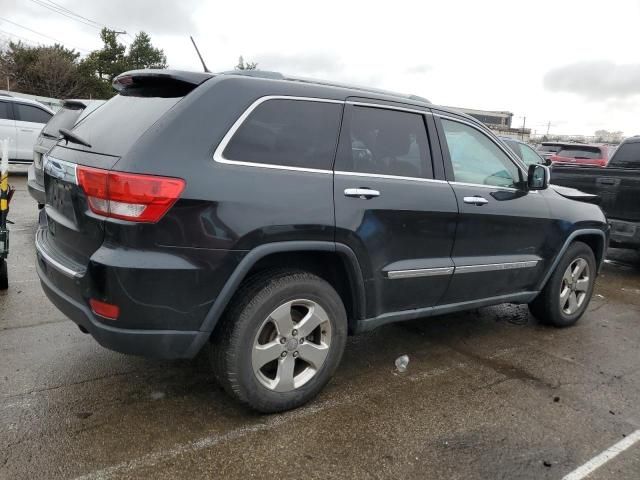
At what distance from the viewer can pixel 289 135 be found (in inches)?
120

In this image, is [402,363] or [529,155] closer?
[402,363]

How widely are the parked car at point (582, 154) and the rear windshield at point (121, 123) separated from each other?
1411 cm

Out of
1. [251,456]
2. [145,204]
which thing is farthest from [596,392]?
[145,204]

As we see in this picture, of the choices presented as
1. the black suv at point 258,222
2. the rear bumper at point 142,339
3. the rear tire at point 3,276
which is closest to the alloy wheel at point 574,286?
the black suv at point 258,222

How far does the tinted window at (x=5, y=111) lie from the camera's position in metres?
11.9

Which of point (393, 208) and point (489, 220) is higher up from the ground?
point (393, 208)

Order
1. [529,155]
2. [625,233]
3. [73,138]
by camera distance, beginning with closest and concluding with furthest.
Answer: [73,138] < [625,233] < [529,155]

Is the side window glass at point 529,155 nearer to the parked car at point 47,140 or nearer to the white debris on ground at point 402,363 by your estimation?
the parked car at point 47,140

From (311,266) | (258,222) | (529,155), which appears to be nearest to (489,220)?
(311,266)

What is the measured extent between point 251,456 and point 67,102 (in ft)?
19.5

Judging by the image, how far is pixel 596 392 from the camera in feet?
12.1

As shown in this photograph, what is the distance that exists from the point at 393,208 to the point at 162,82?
1519 millimetres

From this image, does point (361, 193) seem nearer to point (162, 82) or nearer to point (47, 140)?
point (162, 82)

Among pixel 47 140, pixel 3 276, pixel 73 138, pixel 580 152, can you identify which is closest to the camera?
pixel 73 138
